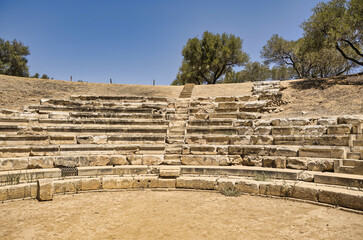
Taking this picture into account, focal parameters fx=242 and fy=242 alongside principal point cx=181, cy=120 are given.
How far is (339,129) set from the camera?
8523 mm

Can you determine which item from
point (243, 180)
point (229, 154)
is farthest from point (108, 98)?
point (243, 180)

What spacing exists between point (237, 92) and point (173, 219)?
42.2 ft

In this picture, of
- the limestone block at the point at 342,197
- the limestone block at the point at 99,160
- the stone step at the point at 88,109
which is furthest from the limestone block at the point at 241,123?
the limestone block at the point at 99,160

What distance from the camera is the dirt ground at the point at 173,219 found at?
4.47m

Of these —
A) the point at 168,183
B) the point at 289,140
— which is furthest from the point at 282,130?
the point at 168,183

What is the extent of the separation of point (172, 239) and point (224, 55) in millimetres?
27448

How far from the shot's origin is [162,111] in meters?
12.8

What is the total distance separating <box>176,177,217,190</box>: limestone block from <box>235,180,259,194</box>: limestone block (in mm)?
702

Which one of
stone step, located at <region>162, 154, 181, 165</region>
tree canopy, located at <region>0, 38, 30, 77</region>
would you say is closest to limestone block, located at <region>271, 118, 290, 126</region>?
stone step, located at <region>162, 154, 181, 165</region>

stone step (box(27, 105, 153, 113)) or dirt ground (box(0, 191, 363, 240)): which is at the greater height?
stone step (box(27, 105, 153, 113))

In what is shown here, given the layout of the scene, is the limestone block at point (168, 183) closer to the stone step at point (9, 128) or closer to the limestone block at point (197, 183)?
the limestone block at point (197, 183)

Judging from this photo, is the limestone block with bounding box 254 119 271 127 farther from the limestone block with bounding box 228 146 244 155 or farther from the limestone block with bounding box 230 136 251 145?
the limestone block with bounding box 228 146 244 155

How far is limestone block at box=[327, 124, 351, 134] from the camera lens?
841 centimetres

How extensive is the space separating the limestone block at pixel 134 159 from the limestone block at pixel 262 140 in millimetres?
4442
